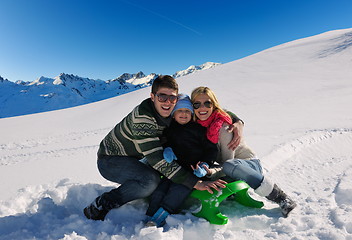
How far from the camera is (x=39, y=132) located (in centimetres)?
922

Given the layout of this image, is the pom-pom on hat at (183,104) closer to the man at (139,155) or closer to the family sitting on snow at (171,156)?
the family sitting on snow at (171,156)

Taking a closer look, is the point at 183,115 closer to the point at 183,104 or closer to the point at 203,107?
the point at 183,104

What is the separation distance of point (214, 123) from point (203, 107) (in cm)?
24

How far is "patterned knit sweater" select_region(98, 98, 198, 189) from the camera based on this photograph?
224cm

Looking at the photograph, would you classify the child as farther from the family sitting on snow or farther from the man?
the man

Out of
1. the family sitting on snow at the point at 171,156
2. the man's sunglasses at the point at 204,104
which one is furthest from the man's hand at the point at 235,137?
the man's sunglasses at the point at 204,104

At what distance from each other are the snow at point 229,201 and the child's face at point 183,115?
3.22 feet

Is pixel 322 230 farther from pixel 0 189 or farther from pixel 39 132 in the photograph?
pixel 39 132

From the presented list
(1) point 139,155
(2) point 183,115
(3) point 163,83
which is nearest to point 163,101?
(3) point 163,83

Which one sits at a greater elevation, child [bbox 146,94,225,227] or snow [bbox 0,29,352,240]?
child [bbox 146,94,225,227]

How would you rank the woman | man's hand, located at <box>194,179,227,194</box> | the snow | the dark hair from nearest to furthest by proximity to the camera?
the snow → man's hand, located at <box>194,179,227,194</box> → the woman → the dark hair

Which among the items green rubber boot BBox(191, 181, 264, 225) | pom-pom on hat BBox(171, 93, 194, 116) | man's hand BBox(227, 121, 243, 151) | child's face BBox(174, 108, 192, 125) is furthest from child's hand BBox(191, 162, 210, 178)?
pom-pom on hat BBox(171, 93, 194, 116)

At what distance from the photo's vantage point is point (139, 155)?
8.88 feet

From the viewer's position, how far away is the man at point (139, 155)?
7.38ft
